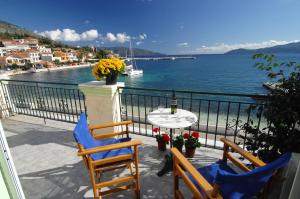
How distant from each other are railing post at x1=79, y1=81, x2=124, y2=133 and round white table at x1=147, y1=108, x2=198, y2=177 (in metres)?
0.96

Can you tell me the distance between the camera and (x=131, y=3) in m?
16.2

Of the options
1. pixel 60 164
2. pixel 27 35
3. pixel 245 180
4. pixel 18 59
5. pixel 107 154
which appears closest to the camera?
pixel 245 180

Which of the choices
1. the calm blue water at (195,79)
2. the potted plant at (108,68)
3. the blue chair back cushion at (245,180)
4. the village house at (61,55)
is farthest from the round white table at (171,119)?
the village house at (61,55)

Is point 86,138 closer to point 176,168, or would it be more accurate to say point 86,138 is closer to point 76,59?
point 176,168

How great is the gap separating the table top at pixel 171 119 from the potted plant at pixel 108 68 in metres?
1.01

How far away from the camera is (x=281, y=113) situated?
52.5 inches

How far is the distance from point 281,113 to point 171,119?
1080 mm

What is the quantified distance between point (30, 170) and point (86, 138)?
1.19 meters

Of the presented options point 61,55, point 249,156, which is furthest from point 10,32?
point 249,156

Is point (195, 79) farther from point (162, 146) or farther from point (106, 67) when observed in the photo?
point (106, 67)

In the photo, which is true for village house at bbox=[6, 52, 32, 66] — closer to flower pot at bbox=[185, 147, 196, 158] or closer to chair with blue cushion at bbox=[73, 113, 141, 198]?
chair with blue cushion at bbox=[73, 113, 141, 198]

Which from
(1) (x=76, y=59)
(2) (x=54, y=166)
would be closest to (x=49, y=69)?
(1) (x=76, y=59)

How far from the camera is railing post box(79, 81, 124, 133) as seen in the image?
2.88 meters

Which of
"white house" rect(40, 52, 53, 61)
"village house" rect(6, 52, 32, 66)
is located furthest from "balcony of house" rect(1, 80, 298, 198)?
"white house" rect(40, 52, 53, 61)
